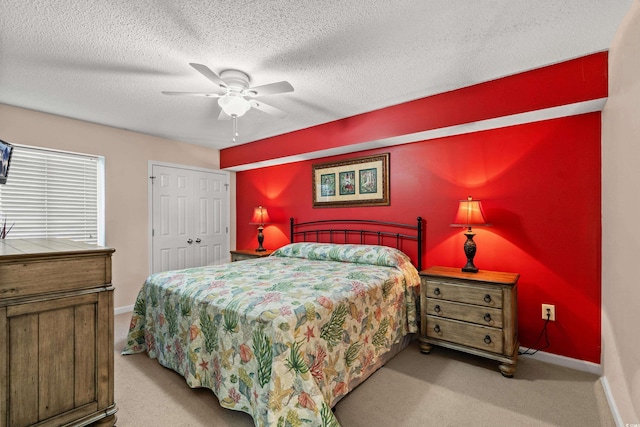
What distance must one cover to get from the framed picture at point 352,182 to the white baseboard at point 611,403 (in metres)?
2.29

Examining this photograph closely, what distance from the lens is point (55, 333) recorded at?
1.49 meters

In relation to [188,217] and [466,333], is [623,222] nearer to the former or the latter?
[466,333]

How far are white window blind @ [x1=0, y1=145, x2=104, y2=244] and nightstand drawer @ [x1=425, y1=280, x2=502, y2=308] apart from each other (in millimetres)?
3927

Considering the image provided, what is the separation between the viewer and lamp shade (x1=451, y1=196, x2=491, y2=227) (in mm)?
2672

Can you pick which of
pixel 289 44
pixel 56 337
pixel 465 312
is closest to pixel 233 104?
pixel 289 44

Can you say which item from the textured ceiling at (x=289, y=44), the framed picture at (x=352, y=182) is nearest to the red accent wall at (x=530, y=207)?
the framed picture at (x=352, y=182)

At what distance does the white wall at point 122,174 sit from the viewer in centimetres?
345

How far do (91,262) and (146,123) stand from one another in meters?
2.67

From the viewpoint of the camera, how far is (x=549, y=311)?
2.59m

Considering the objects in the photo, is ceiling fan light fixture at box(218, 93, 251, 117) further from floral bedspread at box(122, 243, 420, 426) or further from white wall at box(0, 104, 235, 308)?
white wall at box(0, 104, 235, 308)

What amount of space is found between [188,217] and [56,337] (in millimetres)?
3307

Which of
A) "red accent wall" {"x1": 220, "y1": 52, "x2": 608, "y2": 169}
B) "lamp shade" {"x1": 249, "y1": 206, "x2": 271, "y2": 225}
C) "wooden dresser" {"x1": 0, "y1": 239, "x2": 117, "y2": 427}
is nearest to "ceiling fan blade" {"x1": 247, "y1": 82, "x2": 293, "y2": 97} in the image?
"red accent wall" {"x1": 220, "y1": 52, "x2": 608, "y2": 169}

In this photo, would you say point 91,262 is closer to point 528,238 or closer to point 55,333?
point 55,333

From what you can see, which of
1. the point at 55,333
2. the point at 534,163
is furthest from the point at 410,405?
the point at 534,163
